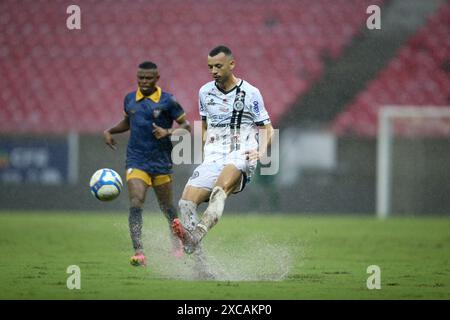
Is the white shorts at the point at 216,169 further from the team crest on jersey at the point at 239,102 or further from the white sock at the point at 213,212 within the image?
the team crest on jersey at the point at 239,102

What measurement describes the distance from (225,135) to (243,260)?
6.61ft

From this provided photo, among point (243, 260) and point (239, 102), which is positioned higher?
point (239, 102)

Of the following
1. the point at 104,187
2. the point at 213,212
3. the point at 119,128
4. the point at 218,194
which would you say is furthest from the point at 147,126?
the point at 213,212

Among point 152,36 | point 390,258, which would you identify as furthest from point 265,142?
point 152,36

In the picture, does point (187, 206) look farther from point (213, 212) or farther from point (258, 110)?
point (258, 110)

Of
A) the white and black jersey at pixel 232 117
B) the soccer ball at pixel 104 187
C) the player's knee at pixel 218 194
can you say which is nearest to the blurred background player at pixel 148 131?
the soccer ball at pixel 104 187

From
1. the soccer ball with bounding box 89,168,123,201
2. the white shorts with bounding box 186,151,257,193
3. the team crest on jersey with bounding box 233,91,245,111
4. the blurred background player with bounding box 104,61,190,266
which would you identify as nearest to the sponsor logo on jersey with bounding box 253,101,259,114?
the team crest on jersey with bounding box 233,91,245,111

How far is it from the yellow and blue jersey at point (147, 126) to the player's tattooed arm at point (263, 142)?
1673 millimetres

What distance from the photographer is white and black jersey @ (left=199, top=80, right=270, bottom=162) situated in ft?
27.1

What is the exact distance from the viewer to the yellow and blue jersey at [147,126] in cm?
973

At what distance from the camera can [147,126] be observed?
9758 mm

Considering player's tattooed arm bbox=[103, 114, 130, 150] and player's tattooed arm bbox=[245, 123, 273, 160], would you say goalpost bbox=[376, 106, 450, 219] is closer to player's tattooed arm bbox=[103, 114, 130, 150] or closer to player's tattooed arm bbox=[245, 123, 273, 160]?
player's tattooed arm bbox=[103, 114, 130, 150]
